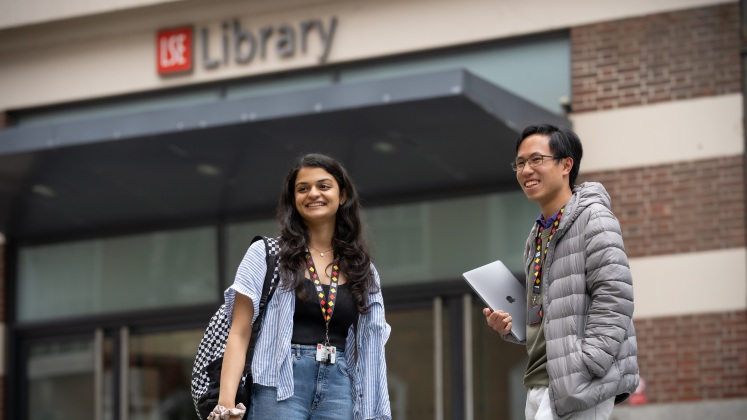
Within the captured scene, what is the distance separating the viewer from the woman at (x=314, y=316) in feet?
20.1

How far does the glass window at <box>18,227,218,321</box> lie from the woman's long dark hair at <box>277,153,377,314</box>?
993cm

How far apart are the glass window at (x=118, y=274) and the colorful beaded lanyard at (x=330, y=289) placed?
10047 millimetres

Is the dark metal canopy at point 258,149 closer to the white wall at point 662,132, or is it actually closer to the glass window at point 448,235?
the glass window at point 448,235

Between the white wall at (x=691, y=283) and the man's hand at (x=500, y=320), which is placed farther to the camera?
the white wall at (x=691, y=283)

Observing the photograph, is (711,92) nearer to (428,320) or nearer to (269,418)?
(428,320)

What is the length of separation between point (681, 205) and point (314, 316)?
8249 mm

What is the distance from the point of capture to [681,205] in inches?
541

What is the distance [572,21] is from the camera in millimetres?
14484

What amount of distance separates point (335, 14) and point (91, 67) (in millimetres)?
3415

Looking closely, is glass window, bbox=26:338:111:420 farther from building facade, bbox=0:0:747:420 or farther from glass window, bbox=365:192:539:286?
glass window, bbox=365:192:539:286

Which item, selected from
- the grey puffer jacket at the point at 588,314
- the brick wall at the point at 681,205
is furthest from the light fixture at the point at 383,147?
the grey puffer jacket at the point at 588,314

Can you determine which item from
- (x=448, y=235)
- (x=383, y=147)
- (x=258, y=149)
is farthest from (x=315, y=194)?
(x=448, y=235)

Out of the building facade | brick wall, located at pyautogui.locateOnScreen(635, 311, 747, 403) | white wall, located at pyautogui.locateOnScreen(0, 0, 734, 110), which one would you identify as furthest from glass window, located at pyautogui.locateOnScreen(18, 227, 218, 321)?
brick wall, located at pyautogui.locateOnScreen(635, 311, 747, 403)

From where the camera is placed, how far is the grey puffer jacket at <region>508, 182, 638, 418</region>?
5.74 meters
